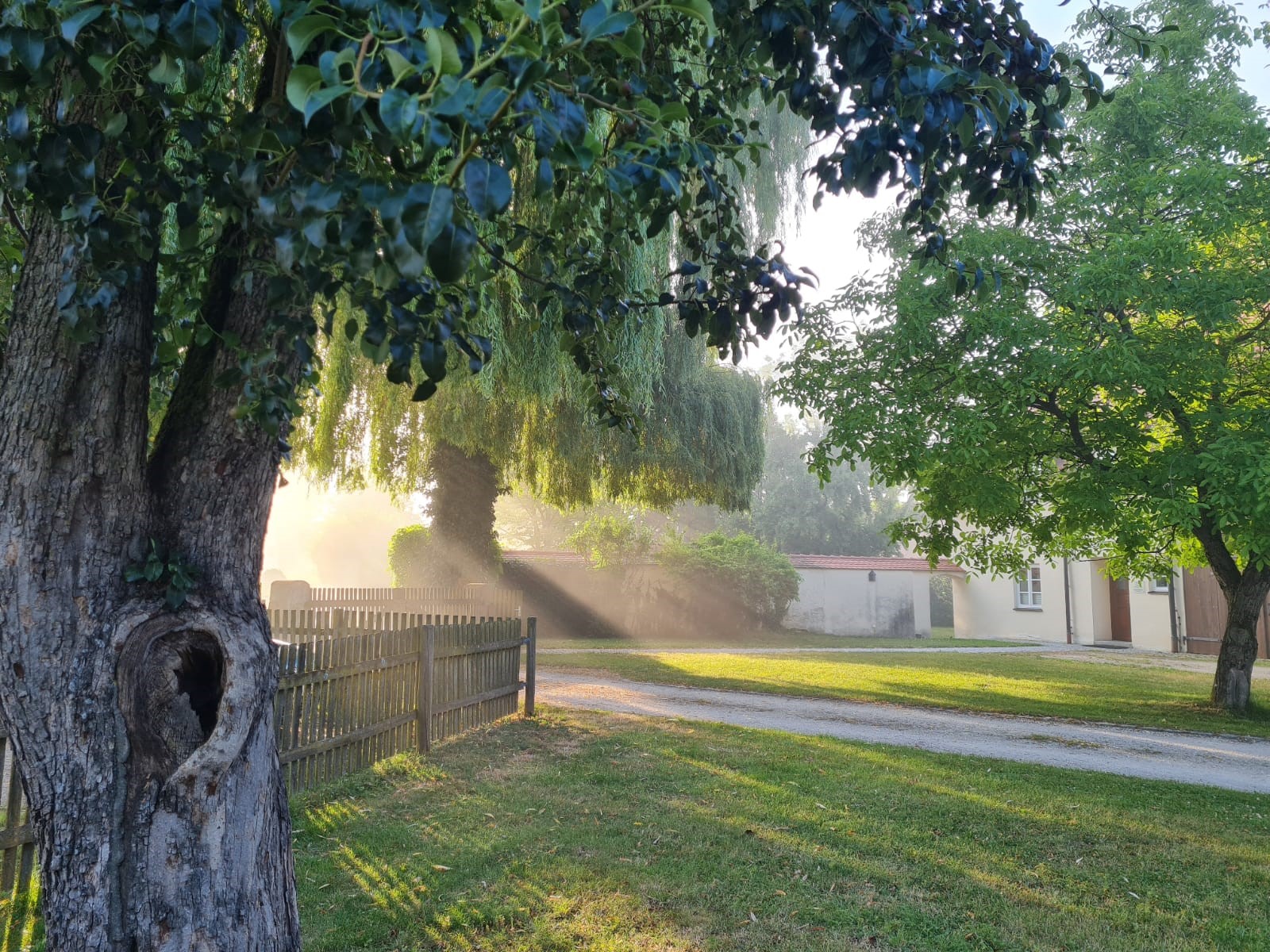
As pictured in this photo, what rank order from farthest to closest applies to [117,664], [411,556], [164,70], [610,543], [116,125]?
[610,543], [411,556], [117,664], [116,125], [164,70]

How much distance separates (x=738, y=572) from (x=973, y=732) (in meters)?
16.6

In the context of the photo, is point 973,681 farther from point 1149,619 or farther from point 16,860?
point 16,860

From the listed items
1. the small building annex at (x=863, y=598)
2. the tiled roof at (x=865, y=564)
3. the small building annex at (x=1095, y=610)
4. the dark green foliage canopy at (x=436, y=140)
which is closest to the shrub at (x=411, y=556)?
the small building annex at (x=1095, y=610)

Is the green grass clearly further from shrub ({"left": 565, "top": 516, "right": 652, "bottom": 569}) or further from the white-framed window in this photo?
the white-framed window

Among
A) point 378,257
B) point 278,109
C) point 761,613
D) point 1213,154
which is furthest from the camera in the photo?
point 761,613

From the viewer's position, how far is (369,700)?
7.16 meters

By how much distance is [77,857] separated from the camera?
2.61 meters

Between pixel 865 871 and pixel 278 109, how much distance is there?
15.4 ft

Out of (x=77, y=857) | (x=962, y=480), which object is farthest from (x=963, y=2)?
(x=962, y=480)

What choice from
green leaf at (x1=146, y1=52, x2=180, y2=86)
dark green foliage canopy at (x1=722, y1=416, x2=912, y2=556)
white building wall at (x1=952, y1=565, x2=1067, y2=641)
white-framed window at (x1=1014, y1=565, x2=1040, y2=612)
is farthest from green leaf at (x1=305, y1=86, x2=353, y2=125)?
dark green foliage canopy at (x1=722, y1=416, x2=912, y2=556)

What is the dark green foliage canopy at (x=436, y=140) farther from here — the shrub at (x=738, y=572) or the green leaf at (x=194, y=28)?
the shrub at (x=738, y=572)

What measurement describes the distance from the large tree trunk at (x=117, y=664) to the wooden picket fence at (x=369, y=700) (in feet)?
5.85

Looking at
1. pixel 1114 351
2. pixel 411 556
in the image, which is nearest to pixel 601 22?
pixel 1114 351

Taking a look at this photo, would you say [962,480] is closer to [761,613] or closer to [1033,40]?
[1033,40]
